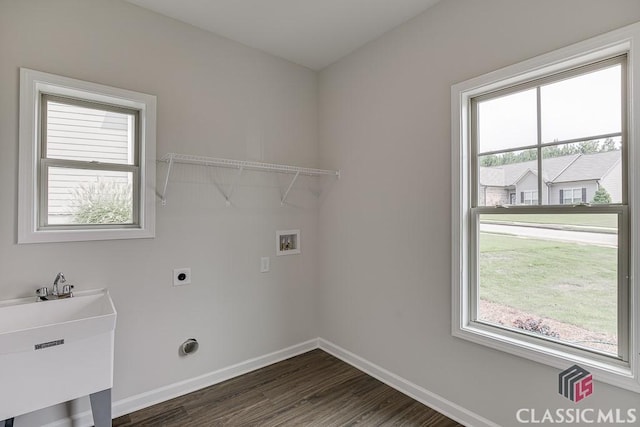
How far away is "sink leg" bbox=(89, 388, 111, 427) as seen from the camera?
5.23 feet

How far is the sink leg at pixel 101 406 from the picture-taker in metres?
1.59

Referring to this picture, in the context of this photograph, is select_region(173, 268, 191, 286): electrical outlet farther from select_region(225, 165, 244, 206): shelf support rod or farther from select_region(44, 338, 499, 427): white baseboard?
select_region(44, 338, 499, 427): white baseboard

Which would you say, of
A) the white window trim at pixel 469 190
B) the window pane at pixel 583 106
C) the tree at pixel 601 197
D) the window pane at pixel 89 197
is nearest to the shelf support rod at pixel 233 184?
the window pane at pixel 89 197

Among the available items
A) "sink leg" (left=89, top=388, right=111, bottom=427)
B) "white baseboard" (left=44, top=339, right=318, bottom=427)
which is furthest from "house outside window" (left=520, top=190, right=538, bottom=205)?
"sink leg" (left=89, top=388, right=111, bottom=427)

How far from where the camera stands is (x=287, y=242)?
287 centimetres

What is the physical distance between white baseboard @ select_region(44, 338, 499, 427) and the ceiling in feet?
8.52

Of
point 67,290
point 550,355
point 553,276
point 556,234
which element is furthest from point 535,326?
point 67,290

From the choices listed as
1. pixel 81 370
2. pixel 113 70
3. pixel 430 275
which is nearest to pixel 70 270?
pixel 81 370

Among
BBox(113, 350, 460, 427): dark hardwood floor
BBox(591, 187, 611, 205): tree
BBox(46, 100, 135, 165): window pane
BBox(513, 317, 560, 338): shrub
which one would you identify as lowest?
BBox(113, 350, 460, 427): dark hardwood floor

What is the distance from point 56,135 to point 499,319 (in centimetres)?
291

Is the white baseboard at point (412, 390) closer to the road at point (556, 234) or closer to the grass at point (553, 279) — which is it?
the grass at point (553, 279)

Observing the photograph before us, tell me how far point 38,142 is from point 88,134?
10.2 inches

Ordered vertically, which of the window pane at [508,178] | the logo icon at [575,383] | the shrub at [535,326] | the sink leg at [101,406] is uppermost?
the window pane at [508,178]

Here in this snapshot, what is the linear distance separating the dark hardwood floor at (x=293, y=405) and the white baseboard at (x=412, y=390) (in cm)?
4
